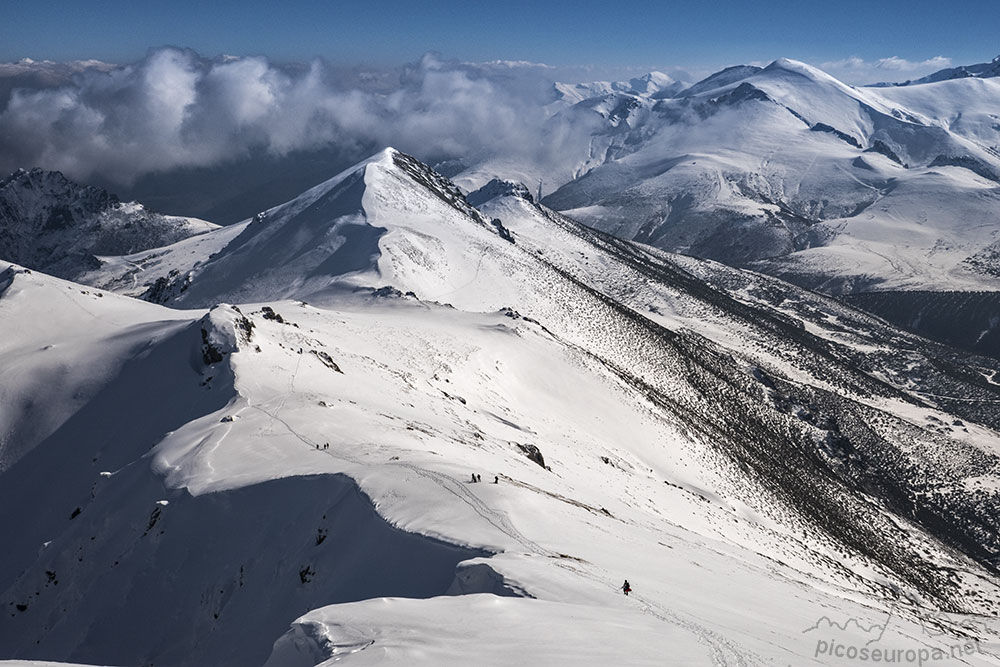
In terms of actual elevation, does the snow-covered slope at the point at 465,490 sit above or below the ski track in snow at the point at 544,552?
below

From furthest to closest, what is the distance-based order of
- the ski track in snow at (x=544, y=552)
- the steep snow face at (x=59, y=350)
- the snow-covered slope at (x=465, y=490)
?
the steep snow face at (x=59, y=350) → the snow-covered slope at (x=465, y=490) → the ski track in snow at (x=544, y=552)

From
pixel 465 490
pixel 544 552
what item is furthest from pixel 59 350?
pixel 544 552

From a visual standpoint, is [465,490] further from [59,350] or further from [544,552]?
[59,350]

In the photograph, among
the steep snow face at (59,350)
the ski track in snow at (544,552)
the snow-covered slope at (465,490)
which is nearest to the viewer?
the ski track in snow at (544,552)

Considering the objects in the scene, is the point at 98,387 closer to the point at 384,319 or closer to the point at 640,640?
the point at 384,319

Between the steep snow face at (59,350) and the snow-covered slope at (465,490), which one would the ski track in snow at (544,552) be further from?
the steep snow face at (59,350)

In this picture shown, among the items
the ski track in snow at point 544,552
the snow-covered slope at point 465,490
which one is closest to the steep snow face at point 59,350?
the snow-covered slope at point 465,490

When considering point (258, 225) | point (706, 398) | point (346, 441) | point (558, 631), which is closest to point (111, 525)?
Result: point (346, 441)

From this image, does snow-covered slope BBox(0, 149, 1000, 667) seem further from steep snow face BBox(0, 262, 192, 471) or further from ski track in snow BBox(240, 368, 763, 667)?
steep snow face BBox(0, 262, 192, 471)

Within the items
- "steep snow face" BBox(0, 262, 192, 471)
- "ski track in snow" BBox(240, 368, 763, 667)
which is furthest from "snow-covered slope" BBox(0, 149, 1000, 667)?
"steep snow face" BBox(0, 262, 192, 471)
